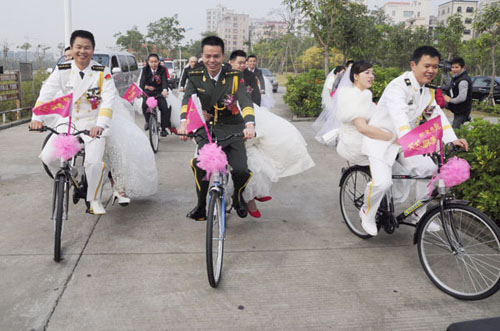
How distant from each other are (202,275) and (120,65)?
39.6 ft

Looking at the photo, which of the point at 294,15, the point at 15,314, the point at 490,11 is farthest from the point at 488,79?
the point at 15,314

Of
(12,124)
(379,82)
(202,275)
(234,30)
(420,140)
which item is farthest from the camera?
(234,30)

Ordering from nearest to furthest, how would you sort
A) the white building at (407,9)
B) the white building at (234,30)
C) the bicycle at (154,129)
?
the bicycle at (154,129) < the white building at (407,9) < the white building at (234,30)

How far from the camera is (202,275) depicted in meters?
3.58

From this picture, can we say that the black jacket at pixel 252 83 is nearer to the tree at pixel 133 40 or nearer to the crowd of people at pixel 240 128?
the crowd of people at pixel 240 128

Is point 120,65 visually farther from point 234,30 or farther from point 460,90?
point 234,30

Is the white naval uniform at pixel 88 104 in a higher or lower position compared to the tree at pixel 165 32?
lower

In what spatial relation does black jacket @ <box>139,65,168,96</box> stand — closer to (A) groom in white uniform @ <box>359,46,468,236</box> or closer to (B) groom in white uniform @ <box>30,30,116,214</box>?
(B) groom in white uniform @ <box>30,30,116,214</box>

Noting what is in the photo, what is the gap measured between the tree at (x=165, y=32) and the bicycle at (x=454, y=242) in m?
60.9

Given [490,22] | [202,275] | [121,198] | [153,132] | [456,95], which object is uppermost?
[490,22]

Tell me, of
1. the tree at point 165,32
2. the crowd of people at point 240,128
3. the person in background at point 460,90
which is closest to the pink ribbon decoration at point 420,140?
the crowd of people at point 240,128

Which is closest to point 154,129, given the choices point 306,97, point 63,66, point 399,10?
point 63,66

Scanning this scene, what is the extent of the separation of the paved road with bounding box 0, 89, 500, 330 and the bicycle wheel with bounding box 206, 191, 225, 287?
152 mm

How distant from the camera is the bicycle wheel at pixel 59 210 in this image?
3645 mm
